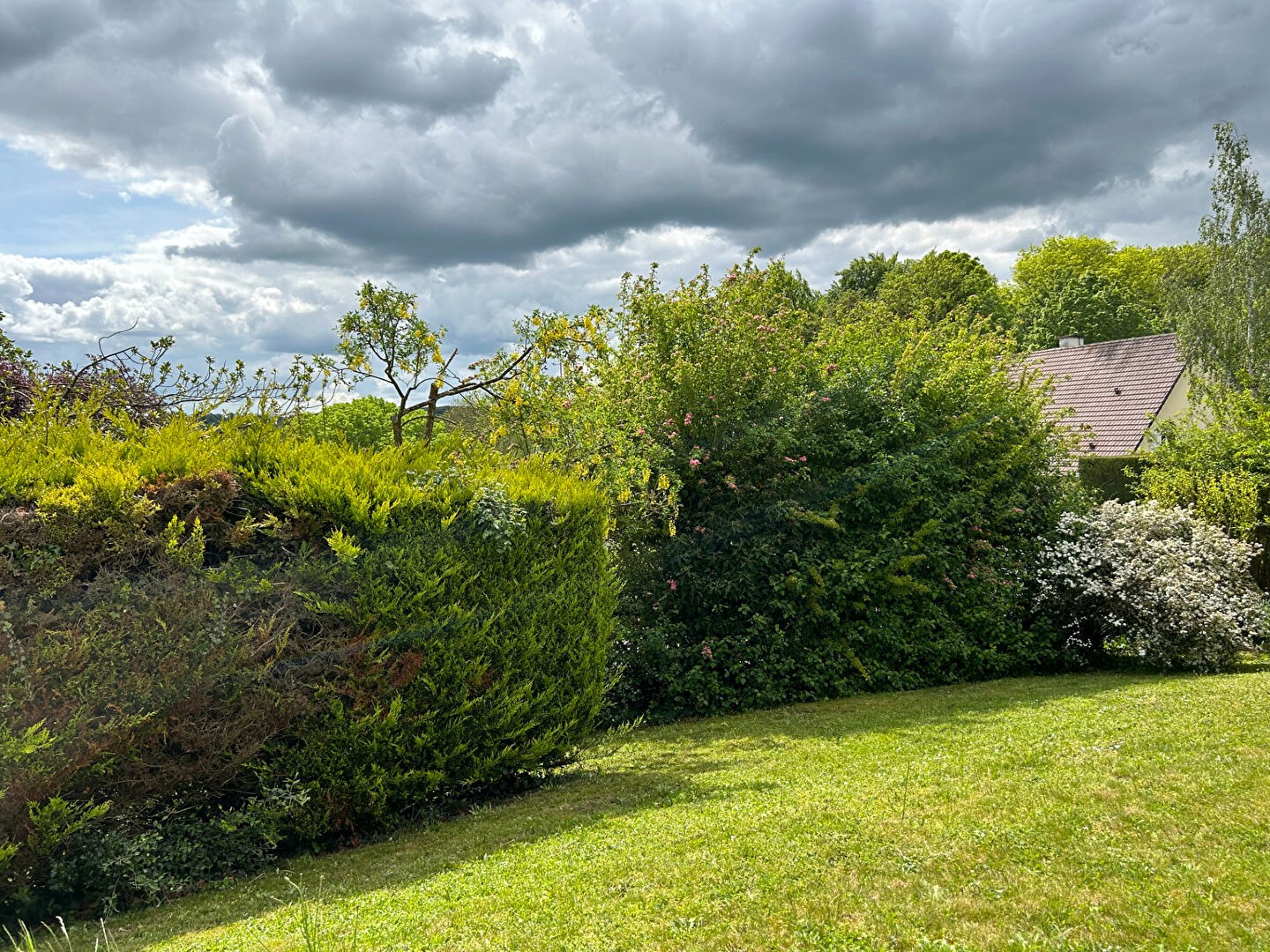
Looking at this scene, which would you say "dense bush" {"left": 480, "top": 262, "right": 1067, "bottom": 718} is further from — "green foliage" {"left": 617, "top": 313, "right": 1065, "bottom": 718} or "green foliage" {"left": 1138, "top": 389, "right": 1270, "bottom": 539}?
"green foliage" {"left": 1138, "top": 389, "right": 1270, "bottom": 539}

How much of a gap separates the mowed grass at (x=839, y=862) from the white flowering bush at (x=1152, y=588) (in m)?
4.45

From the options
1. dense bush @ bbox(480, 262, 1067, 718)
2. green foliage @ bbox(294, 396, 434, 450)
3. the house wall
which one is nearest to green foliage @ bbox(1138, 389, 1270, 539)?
dense bush @ bbox(480, 262, 1067, 718)

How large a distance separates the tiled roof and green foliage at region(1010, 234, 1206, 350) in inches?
359

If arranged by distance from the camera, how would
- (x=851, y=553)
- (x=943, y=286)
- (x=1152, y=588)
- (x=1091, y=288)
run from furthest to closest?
(x=1091, y=288)
(x=943, y=286)
(x=1152, y=588)
(x=851, y=553)

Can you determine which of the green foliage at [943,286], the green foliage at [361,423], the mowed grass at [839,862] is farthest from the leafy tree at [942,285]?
the mowed grass at [839,862]

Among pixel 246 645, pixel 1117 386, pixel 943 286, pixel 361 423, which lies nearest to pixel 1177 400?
pixel 1117 386

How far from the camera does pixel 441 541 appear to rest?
6.57 m

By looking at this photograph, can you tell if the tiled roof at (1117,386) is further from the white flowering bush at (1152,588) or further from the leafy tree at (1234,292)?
the white flowering bush at (1152,588)

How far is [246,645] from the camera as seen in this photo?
570 centimetres

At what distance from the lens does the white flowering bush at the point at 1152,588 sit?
12180 mm

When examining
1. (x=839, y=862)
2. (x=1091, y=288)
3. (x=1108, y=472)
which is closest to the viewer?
(x=839, y=862)

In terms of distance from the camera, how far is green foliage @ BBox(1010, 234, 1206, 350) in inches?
1823

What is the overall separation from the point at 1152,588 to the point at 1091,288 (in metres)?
40.0

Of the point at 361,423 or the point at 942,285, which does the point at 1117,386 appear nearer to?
the point at 942,285
